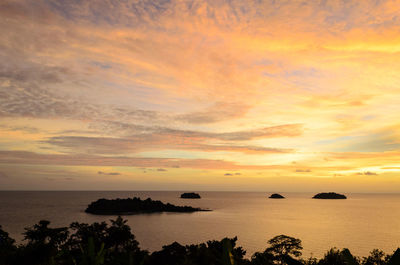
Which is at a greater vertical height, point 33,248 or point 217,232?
point 33,248

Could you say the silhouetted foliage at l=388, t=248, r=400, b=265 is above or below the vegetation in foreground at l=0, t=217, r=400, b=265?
above

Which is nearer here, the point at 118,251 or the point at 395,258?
the point at 395,258

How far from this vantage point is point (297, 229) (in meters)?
147

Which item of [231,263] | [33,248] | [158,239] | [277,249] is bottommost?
[158,239]

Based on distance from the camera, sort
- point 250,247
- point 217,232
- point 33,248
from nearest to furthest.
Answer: point 33,248
point 250,247
point 217,232

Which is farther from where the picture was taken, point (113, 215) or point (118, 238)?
point (113, 215)

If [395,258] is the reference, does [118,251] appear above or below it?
below

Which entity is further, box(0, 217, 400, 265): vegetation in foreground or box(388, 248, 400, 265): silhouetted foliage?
box(0, 217, 400, 265): vegetation in foreground

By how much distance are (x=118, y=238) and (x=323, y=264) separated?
28.2 m

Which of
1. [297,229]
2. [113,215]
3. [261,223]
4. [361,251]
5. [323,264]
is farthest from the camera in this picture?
[113,215]

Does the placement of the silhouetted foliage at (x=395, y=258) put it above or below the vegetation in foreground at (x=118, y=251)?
above

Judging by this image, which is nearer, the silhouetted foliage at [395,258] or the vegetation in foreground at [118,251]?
the silhouetted foliage at [395,258]

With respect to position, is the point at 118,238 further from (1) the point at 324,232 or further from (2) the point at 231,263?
(1) the point at 324,232

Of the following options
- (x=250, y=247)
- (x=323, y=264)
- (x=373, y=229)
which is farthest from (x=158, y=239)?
(x=373, y=229)
